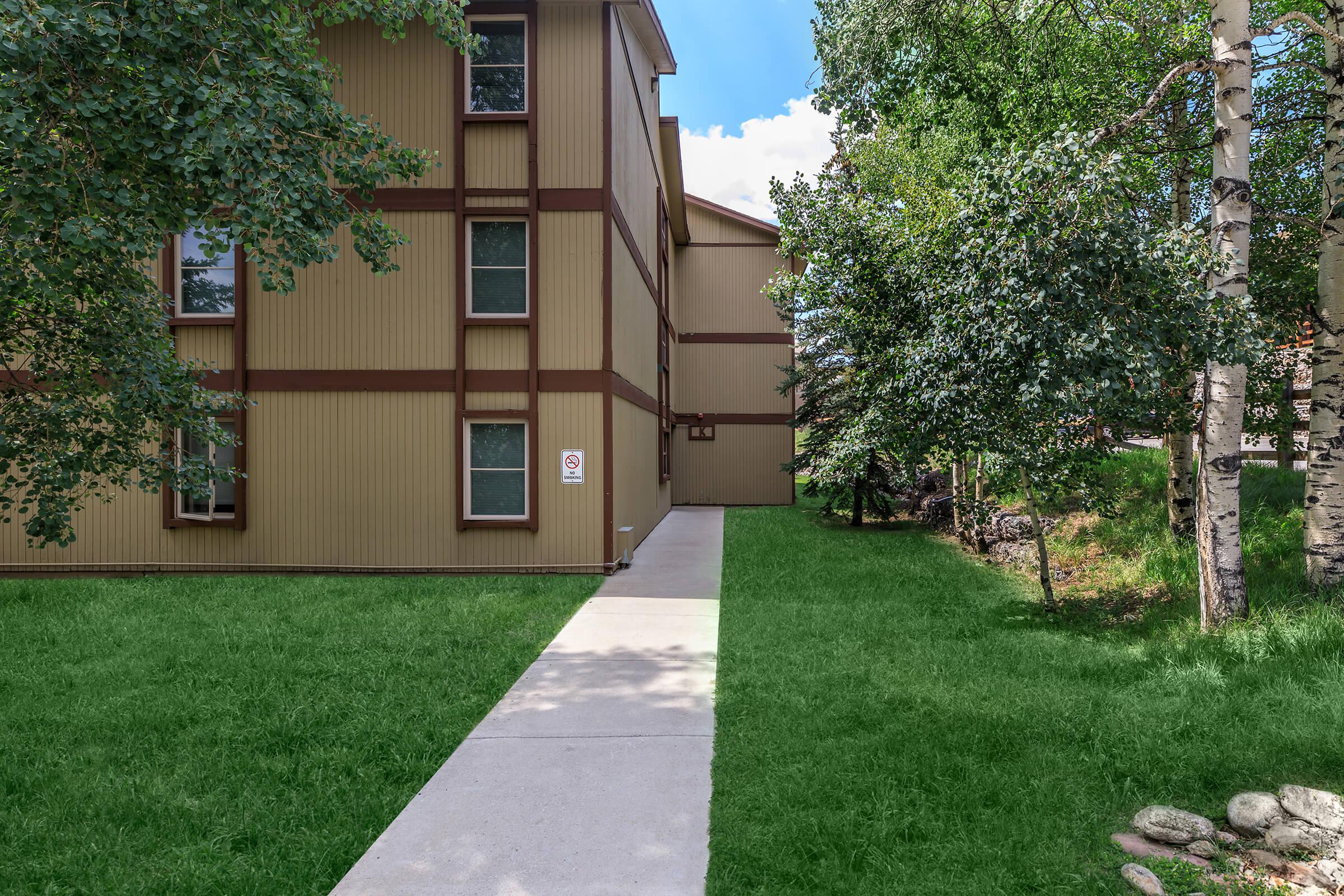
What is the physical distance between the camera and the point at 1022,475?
804 cm

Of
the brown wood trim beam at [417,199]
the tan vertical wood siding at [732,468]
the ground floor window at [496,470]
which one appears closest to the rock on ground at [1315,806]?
the ground floor window at [496,470]

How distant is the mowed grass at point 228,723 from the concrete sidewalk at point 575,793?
0.72 feet

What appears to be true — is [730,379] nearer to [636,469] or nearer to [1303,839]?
[636,469]

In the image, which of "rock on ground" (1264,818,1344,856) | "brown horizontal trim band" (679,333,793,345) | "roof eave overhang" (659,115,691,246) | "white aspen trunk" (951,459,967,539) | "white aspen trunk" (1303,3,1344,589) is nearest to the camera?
"rock on ground" (1264,818,1344,856)

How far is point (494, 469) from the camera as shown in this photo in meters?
10.7

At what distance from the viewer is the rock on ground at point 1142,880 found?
9.82 ft

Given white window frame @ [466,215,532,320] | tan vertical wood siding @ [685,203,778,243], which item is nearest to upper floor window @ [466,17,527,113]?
white window frame @ [466,215,532,320]

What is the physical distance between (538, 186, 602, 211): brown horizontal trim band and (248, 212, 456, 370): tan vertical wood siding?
1.36 metres

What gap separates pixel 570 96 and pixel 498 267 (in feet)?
8.52

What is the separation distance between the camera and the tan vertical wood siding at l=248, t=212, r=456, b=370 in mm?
10641

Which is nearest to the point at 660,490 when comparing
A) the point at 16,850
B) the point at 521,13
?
the point at 521,13

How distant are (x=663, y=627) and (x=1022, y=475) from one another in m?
4.09

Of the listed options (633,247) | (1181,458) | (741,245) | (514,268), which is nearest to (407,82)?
(514,268)

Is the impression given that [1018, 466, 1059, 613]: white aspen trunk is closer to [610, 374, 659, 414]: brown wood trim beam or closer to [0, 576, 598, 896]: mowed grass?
[0, 576, 598, 896]: mowed grass
